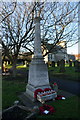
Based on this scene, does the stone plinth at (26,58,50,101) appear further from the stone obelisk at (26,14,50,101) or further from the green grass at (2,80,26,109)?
the green grass at (2,80,26,109)

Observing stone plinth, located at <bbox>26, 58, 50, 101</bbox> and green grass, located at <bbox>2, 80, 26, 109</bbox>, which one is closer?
green grass, located at <bbox>2, 80, 26, 109</bbox>

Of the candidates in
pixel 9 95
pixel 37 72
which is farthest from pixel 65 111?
pixel 9 95

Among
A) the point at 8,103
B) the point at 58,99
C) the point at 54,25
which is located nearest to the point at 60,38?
the point at 54,25

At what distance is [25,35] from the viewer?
1095 cm

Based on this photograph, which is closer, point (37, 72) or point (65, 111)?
point (65, 111)

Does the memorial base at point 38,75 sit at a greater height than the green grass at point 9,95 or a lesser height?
greater

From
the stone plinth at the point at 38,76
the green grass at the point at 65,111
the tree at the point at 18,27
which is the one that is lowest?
the green grass at the point at 65,111

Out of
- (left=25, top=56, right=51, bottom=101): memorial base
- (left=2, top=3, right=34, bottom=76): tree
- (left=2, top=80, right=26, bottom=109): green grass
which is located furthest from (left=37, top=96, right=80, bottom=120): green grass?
(left=2, top=3, right=34, bottom=76): tree

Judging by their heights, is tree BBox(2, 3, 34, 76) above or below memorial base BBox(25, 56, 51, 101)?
above

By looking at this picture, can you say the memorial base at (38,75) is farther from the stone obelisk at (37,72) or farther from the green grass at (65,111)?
the green grass at (65,111)

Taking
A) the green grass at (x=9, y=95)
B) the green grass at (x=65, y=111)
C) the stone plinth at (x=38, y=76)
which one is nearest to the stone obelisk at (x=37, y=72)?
the stone plinth at (x=38, y=76)

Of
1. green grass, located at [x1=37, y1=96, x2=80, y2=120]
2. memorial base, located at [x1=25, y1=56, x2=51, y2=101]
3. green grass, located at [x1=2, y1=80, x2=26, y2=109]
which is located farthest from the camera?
memorial base, located at [x1=25, y1=56, x2=51, y2=101]

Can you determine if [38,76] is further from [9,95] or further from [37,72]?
[9,95]

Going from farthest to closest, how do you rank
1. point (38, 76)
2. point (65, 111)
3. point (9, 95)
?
1. point (9, 95)
2. point (38, 76)
3. point (65, 111)
